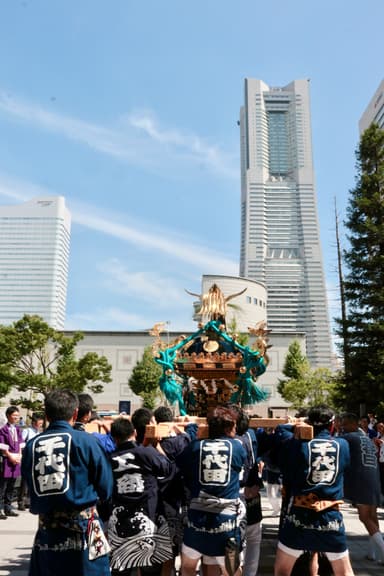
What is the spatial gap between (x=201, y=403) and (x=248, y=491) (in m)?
6.58

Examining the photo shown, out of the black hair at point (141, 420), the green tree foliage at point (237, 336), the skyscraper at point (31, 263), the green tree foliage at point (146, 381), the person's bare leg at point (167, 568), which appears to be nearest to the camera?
the person's bare leg at point (167, 568)

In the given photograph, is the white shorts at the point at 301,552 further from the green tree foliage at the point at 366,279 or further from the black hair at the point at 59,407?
the green tree foliage at the point at 366,279

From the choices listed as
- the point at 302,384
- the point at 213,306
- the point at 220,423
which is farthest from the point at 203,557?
the point at 302,384

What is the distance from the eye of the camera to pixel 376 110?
226 feet

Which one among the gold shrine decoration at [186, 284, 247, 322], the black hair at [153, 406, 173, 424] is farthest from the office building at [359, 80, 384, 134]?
the black hair at [153, 406, 173, 424]

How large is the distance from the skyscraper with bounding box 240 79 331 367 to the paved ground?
362 ft

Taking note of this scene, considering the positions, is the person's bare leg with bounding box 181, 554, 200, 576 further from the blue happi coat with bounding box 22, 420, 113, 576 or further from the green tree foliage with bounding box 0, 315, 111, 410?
the green tree foliage with bounding box 0, 315, 111, 410

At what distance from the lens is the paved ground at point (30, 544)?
5598mm

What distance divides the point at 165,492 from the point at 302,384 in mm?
30566

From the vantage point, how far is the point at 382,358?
59.0 feet

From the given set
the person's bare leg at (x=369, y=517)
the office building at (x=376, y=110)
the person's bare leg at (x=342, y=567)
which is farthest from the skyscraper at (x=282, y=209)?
the person's bare leg at (x=342, y=567)

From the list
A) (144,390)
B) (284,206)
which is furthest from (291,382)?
(284,206)

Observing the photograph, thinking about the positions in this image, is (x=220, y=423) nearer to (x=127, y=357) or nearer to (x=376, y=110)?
(x=127, y=357)

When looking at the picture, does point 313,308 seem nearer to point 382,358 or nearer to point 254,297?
point 254,297
